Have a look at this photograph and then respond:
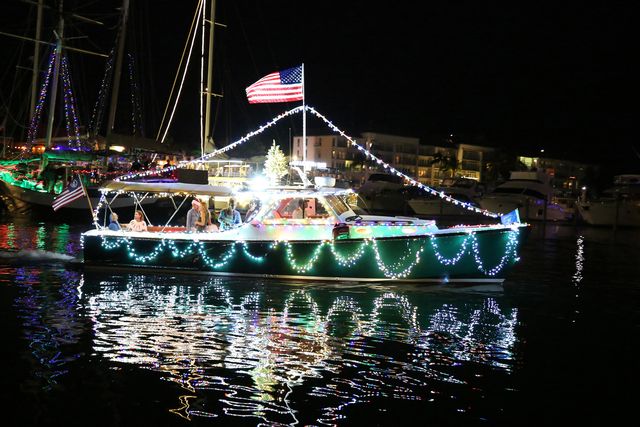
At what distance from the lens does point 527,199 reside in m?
56.4

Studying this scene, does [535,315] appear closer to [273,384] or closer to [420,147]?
[273,384]

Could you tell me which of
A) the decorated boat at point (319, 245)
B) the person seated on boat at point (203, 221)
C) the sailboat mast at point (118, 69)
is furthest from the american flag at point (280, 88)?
the sailboat mast at point (118, 69)

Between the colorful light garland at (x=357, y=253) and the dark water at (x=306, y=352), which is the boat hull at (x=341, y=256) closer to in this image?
the colorful light garland at (x=357, y=253)

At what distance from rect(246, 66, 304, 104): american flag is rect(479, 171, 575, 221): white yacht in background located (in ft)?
127

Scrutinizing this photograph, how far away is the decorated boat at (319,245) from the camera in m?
16.7

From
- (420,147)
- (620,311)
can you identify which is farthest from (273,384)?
(420,147)

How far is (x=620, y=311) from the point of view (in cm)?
1530

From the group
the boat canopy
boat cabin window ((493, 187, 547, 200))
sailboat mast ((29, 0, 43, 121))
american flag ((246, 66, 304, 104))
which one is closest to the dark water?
the boat canopy

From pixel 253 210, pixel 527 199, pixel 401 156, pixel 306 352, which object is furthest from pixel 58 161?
pixel 401 156

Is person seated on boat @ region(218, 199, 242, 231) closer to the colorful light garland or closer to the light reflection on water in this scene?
the colorful light garland

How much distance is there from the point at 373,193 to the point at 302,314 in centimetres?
5381

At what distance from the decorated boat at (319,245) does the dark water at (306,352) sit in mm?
502

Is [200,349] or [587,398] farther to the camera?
[200,349]

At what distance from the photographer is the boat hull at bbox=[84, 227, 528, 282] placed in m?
16.7
